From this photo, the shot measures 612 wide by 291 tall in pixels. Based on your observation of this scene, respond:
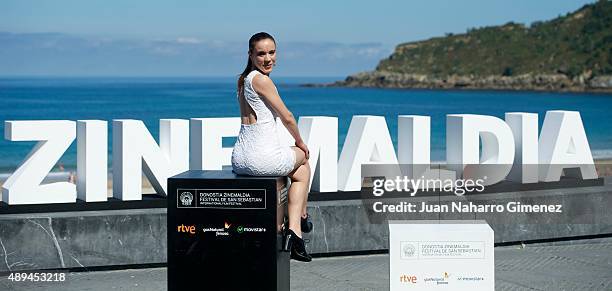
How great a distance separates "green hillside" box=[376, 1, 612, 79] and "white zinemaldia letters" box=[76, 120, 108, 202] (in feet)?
389

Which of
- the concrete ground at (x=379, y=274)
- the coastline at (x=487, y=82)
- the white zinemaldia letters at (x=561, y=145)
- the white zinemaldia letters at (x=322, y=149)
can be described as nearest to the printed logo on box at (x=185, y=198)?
the concrete ground at (x=379, y=274)

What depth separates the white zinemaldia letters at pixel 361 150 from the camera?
1105 centimetres

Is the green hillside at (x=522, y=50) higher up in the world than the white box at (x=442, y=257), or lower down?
higher up

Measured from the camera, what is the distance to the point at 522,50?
454ft

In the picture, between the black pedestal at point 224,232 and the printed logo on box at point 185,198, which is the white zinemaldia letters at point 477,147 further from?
the printed logo on box at point 185,198

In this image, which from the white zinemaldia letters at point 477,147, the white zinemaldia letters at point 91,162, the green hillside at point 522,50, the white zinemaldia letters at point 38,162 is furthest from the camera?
the green hillside at point 522,50

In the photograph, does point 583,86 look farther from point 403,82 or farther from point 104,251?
point 104,251

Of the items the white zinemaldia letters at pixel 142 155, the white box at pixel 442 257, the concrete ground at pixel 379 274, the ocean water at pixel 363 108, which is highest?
the ocean water at pixel 363 108

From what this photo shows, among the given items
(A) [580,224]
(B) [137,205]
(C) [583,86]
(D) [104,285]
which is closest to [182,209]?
(D) [104,285]

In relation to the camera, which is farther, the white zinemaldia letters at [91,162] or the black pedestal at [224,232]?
the white zinemaldia letters at [91,162]

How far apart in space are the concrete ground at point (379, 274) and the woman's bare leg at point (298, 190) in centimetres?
138

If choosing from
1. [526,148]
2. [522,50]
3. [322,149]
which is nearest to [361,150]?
[322,149]

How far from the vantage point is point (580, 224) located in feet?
38.2

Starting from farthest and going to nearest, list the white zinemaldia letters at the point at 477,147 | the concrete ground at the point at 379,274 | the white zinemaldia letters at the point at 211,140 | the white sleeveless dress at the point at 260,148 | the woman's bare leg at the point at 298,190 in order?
the white zinemaldia letters at the point at 477,147
the white zinemaldia letters at the point at 211,140
the concrete ground at the point at 379,274
the woman's bare leg at the point at 298,190
the white sleeveless dress at the point at 260,148
